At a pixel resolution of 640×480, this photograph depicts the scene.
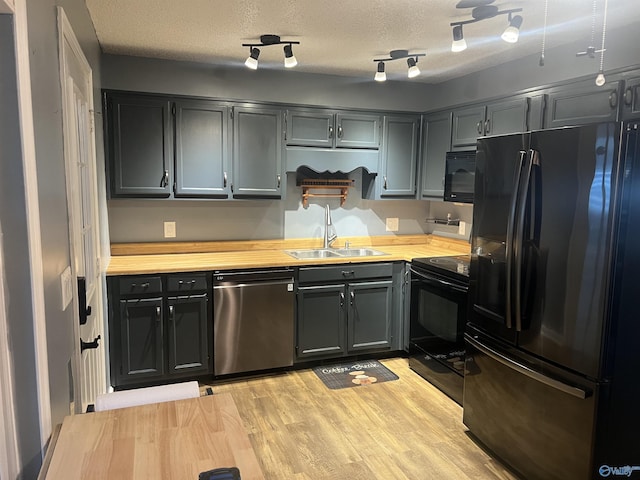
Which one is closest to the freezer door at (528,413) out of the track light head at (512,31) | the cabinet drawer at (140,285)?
the track light head at (512,31)

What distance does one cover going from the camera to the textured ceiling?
2.39m

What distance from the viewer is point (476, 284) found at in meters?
2.69

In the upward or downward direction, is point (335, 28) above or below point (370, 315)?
above

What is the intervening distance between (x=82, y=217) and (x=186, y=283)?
46.9 inches

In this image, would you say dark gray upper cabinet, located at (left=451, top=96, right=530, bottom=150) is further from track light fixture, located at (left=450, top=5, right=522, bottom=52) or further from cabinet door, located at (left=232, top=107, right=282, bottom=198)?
cabinet door, located at (left=232, top=107, right=282, bottom=198)

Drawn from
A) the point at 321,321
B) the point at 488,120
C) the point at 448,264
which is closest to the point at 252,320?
the point at 321,321

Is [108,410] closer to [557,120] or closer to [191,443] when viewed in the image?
[191,443]

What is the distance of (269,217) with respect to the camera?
4.13 m

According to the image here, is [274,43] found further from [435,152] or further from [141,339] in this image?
[141,339]

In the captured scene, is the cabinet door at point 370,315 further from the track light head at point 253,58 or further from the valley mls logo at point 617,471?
the valley mls logo at point 617,471

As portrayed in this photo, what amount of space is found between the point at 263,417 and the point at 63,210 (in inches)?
77.4

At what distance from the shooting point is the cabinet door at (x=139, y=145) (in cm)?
336

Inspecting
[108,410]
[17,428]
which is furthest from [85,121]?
[17,428]

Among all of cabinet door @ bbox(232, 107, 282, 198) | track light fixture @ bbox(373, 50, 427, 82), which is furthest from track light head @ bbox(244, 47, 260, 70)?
track light fixture @ bbox(373, 50, 427, 82)
